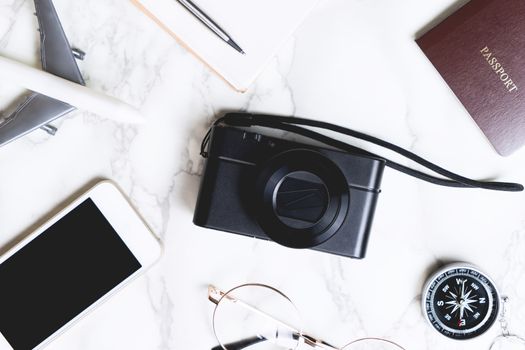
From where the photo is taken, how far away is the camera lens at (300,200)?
2.14ft

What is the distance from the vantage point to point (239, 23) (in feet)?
2.20

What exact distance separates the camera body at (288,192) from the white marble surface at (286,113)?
5cm

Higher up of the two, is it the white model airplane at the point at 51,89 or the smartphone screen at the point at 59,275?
the white model airplane at the point at 51,89

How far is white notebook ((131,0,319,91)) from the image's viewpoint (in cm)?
66

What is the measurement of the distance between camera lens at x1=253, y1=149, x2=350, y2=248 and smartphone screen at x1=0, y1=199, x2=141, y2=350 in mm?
198

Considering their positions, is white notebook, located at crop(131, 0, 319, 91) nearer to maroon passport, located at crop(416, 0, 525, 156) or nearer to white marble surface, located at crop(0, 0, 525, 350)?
white marble surface, located at crop(0, 0, 525, 350)

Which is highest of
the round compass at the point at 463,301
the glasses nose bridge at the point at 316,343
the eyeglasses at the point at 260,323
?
the eyeglasses at the point at 260,323

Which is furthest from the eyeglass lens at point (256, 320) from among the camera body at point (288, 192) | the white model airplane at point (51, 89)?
the white model airplane at point (51, 89)

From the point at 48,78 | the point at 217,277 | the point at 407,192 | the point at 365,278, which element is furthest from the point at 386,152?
the point at 48,78

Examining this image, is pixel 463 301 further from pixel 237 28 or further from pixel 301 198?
pixel 237 28

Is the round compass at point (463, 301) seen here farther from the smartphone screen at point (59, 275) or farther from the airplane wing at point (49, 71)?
the airplane wing at point (49, 71)

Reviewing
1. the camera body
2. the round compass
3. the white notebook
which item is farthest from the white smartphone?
the round compass

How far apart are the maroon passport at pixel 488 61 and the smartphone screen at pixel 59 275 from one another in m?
0.45

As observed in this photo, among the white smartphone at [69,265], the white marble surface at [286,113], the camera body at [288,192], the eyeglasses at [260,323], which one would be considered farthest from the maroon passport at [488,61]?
the white smartphone at [69,265]
